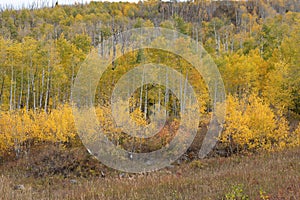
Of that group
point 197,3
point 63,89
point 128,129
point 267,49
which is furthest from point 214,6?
point 128,129

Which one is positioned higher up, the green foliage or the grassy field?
the green foliage

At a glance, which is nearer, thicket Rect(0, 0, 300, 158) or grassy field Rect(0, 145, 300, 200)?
grassy field Rect(0, 145, 300, 200)

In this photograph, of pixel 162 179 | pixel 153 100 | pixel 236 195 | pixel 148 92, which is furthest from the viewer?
pixel 153 100

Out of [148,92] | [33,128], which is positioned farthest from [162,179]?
[148,92]

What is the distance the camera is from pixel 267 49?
40.7 meters

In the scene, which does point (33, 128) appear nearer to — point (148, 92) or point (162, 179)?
point (148, 92)

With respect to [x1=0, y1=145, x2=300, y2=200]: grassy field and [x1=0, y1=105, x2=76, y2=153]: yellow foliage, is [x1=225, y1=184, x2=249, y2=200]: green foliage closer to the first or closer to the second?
[x1=0, y1=145, x2=300, y2=200]: grassy field

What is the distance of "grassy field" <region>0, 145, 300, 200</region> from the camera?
8.48m

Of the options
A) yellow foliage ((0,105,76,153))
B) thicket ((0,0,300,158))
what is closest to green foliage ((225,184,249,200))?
thicket ((0,0,300,158))

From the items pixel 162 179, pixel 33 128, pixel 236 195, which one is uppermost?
pixel 236 195

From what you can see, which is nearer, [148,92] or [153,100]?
[148,92]

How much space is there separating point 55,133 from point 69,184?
6426mm

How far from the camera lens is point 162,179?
1122 cm

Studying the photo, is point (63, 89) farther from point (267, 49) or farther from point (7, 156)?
point (267, 49)
